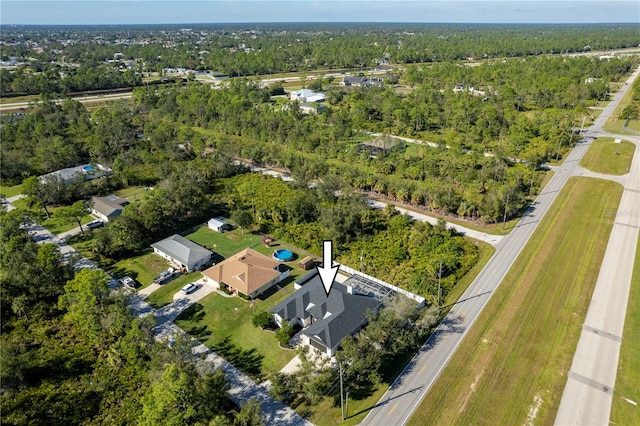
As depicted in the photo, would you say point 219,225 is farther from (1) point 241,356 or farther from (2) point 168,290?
(1) point 241,356

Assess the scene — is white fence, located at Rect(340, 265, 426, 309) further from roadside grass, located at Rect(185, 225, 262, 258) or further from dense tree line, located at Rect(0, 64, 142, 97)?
dense tree line, located at Rect(0, 64, 142, 97)

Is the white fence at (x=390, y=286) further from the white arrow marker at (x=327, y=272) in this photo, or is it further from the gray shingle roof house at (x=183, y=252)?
the gray shingle roof house at (x=183, y=252)

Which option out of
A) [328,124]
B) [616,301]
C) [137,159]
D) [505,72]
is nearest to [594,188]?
[616,301]

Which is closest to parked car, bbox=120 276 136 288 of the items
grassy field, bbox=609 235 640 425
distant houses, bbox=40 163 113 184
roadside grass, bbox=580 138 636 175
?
distant houses, bbox=40 163 113 184

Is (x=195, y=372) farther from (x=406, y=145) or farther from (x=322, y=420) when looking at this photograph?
(x=406, y=145)

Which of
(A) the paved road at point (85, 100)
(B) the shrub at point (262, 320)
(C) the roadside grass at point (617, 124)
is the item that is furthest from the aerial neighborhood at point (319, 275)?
(A) the paved road at point (85, 100)
